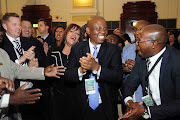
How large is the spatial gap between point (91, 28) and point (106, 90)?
2.78 ft

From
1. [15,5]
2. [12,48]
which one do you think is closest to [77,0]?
[15,5]

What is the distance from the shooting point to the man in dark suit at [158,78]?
180 cm

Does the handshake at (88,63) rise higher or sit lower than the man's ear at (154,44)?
lower

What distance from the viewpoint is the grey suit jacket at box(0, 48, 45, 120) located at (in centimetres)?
207

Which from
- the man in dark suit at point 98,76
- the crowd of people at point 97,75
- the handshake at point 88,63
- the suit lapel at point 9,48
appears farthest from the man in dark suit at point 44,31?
the handshake at point 88,63

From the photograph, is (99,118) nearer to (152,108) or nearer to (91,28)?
(152,108)

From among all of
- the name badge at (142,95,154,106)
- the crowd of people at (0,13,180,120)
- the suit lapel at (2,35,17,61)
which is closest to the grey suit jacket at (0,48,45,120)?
the crowd of people at (0,13,180,120)

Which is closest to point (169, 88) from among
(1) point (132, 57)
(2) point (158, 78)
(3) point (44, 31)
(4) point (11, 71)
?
(2) point (158, 78)

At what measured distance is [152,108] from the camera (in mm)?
1826

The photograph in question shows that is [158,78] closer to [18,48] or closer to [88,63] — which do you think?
[88,63]

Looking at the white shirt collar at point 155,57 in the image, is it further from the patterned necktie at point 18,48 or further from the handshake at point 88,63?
the patterned necktie at point 18,48

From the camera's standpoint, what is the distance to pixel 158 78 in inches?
76.9

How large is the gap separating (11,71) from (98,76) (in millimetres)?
1101

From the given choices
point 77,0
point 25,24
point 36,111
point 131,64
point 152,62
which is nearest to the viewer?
point 152,62
